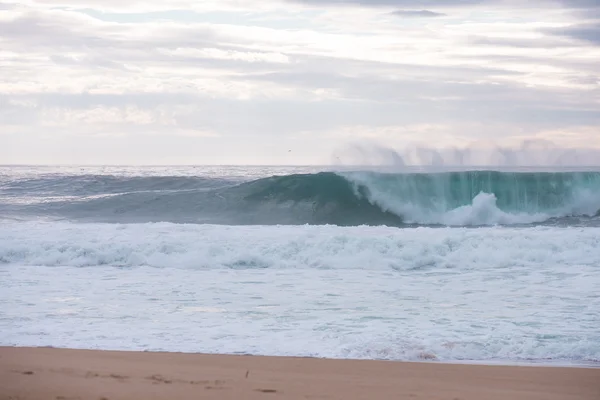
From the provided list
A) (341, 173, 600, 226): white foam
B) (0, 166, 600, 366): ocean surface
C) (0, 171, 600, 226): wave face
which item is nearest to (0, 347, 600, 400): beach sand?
(0, 166, 600, 366): ocean surface

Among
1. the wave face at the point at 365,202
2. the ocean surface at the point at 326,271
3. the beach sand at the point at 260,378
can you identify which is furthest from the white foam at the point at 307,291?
the wave face at the point at 365,202

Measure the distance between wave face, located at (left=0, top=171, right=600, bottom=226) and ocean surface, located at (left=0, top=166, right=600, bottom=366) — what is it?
6 centimetres

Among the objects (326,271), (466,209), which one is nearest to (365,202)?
(466,209)

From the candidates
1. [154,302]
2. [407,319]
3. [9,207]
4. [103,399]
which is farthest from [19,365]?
[9,207]

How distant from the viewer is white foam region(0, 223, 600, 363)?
19.8ft

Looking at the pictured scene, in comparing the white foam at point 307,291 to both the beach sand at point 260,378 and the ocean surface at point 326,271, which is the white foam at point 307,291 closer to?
the ocean surface at point 326,271

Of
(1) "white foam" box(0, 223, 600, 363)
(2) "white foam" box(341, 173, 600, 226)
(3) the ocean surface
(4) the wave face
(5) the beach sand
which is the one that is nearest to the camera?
(5) the beach sand

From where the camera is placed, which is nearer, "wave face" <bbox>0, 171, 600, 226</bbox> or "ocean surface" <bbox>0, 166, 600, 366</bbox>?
"ocean surface" <bbox>0, 166, 600, 366</bbox>

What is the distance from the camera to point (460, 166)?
79.7ft

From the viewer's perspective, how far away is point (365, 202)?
2056 centimetres

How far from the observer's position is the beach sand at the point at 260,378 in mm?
4422

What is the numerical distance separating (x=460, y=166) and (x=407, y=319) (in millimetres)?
18060

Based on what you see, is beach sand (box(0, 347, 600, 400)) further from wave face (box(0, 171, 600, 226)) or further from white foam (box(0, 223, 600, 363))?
wave face (box(0, 171, 600, 226))

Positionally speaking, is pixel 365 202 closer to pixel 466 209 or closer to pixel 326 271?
pixel 466 209
